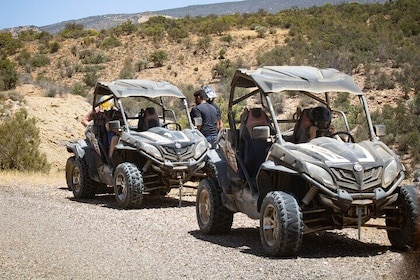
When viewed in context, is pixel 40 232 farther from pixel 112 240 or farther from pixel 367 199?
pixel 367 199

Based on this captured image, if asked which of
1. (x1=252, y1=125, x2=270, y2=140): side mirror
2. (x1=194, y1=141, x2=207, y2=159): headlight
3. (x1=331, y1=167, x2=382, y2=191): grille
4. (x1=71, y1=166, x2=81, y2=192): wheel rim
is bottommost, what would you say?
(x1=71, y1=166, x2=81, y2=192): wheel rim

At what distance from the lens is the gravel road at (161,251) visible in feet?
26.6

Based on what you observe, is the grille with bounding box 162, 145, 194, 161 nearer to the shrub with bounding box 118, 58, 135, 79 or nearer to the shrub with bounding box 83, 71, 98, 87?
the shrub with bounding box 83, 71, 98, 87

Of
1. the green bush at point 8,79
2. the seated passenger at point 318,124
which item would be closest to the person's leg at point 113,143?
the seated passenger at point 318,124

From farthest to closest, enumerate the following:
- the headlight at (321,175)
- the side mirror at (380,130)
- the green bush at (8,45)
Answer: the green bush at (8,45) < the side mirror at (380,130) < the headlight at (321,175)

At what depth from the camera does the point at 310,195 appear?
894 centimetres

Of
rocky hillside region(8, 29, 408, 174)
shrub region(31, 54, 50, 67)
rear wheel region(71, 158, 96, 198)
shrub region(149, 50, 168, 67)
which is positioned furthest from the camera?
shrub region(31, 54, 50, 67)

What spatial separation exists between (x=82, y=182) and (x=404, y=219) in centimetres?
821

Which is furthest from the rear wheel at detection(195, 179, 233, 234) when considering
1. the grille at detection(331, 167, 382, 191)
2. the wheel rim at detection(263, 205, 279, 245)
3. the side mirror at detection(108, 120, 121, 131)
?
the side mirror at detection(108, 120, 121, 131)

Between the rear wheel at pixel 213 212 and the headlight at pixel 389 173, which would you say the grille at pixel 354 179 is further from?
the rear wheel at pixel 213 212

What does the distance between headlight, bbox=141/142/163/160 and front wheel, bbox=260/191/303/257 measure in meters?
4.89

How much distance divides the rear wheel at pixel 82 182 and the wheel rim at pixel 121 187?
1815 millimetres

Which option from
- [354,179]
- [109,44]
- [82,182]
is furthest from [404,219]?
[109,44]

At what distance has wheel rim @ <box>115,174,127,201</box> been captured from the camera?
13.9 m
